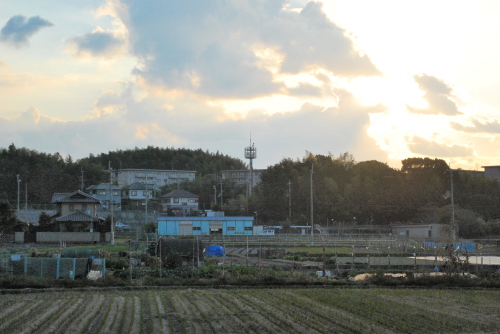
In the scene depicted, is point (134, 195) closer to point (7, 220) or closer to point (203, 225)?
point (203, 225)

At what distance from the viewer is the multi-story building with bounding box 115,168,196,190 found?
10394 centimetres

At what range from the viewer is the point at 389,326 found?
549 inches

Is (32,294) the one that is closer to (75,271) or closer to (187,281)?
(75,271)

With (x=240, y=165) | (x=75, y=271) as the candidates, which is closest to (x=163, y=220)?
(x=75, y=271)

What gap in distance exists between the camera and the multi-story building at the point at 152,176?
341 feet

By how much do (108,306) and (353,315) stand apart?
6.82 meters

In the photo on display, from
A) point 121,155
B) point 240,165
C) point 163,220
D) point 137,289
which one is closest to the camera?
point 137,289

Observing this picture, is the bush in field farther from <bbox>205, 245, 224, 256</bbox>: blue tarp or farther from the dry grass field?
<bbox>205, 245, 224, 256</bbox>: blue tarp

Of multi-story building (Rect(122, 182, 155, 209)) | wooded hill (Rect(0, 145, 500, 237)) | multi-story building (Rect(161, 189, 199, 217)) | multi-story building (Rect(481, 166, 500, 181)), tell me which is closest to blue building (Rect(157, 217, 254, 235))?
wooded hill (Rect(0, 145, 500, 237))

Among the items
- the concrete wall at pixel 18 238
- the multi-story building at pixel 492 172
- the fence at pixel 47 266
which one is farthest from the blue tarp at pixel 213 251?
the multi-story building at pixel 492 172

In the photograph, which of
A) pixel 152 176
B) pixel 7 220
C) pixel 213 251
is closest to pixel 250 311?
pixel 213 251

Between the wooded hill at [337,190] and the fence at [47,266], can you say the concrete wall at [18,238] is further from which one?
the wooded hill at [337,190]

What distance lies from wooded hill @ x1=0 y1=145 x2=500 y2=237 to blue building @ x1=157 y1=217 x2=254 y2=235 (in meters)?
10.7

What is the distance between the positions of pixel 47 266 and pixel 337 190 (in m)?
53.2
